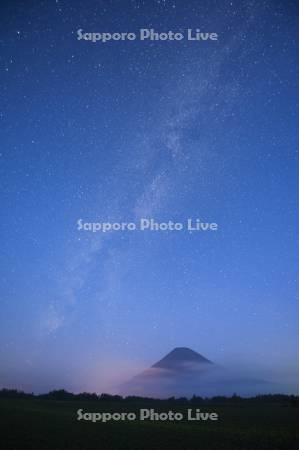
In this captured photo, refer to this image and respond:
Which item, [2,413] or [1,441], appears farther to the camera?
[2,413]

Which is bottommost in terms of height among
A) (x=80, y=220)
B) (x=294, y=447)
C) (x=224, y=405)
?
(x=294, y=447)

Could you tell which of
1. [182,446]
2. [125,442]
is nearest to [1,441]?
[125,442]

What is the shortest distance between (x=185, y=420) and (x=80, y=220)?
2.70m

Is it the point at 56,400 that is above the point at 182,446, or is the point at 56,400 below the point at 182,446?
above

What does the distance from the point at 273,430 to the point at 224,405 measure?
660 millimetres

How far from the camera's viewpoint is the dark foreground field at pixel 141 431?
554 cm

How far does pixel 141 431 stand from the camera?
5.71 metres

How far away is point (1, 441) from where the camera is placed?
558 centimetres

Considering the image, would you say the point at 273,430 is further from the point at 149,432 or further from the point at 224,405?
the point at 149,432

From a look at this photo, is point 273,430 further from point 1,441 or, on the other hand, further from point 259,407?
point 1,441

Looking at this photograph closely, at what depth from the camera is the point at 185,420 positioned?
5766 mm

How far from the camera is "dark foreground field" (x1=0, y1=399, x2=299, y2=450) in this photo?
5.54 m

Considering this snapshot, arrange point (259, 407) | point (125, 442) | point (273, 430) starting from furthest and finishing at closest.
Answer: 1. point (259, 407)
2. point (273, 430)
3. point (125, 442)

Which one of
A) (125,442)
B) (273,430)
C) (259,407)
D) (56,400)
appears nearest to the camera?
(125,442)
